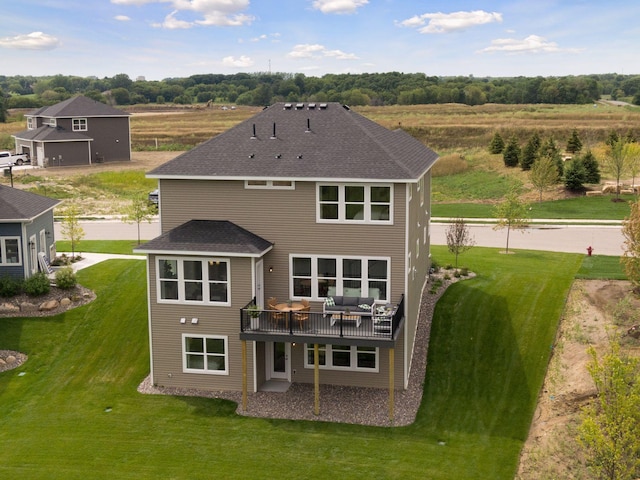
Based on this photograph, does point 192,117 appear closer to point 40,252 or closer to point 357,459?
point 40,252

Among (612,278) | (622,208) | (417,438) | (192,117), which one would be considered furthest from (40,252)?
(192,117)

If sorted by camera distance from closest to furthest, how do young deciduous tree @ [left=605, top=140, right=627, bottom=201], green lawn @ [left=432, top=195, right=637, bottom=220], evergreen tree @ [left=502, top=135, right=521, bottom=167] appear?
1. green lawn @ [left=432, top=195, right=637, bottom=220]
2. young deciduous tree @ [left=605, top=140, right=627, bottom=201]
3. evergreen tree @ [left=502, top=135, right=521, bottom=167]

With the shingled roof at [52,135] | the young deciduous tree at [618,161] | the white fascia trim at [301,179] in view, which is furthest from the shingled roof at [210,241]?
the shingled roof at [52,135]

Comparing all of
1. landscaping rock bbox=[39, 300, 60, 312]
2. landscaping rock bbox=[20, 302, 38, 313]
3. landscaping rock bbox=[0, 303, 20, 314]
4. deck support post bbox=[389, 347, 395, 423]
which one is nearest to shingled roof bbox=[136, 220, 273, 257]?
deck support post bbox=[389, 347, 395, 423]

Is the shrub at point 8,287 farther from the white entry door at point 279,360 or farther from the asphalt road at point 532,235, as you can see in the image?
the white entry door at point 279,360

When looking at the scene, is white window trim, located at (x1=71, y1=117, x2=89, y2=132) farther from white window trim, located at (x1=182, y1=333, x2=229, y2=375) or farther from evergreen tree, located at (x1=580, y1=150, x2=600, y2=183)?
white window trim, located at (x1=182, y1=333, x2=229, y2=375)

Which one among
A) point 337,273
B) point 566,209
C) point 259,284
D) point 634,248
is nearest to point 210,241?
point 259,284

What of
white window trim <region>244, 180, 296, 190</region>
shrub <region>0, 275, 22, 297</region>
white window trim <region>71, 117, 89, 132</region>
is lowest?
shrub <region>0, 275, 22, 297</region>
